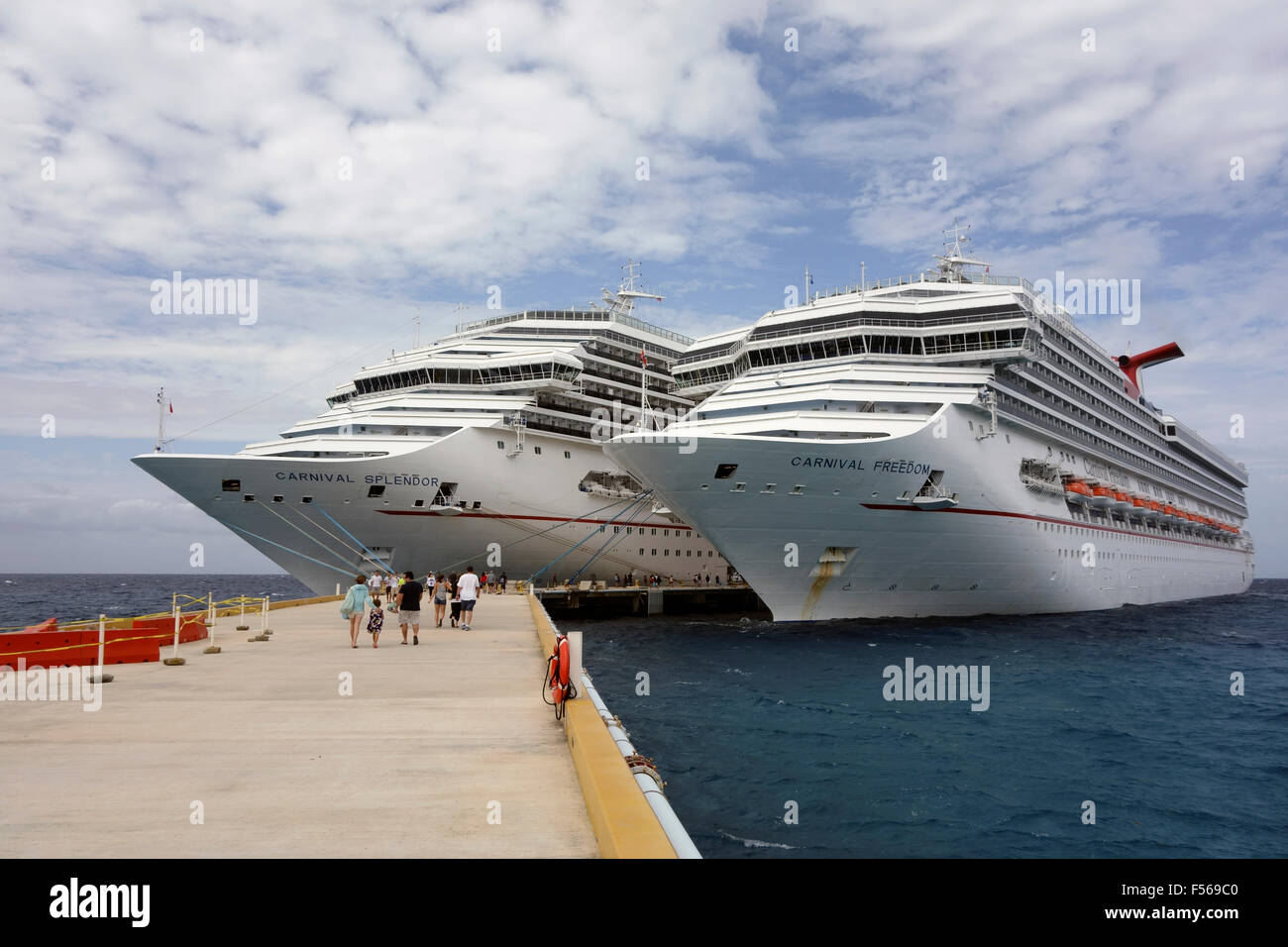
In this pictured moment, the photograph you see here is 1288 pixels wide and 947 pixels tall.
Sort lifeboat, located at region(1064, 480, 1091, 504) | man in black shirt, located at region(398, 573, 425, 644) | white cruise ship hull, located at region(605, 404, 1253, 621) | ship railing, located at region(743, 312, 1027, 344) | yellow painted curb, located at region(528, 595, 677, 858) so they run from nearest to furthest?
1. yellow painted curb, located at region(528, 595, 677, 858)
2. man in black shirt, located at region(398, 573, 425, 644)
3. white cruise ship hull, located at region(605, 404, 1253, 621)
4. ship railing, located at region(743, 312, 1027, 344)
5. lifeboat, located at region(1064, 480, 1091, 504)

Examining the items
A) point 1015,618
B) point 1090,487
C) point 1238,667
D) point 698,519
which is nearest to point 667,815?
point 698,519

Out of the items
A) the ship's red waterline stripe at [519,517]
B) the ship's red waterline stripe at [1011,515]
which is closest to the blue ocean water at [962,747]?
the ship's red waterline stripe at [1011,515]

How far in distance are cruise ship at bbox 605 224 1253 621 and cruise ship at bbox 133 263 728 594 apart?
5980mm

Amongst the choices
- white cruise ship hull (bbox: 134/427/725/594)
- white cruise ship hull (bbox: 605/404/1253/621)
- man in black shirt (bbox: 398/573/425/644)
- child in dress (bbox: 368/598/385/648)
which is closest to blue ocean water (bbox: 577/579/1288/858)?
white cruise ship hull (bbox: 605/404/1253/621)

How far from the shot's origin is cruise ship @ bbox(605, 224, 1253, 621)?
27.1 meters

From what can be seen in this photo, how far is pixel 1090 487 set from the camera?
37.6 metres

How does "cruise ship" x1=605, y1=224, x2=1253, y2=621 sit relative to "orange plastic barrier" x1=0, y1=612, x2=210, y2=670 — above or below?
above

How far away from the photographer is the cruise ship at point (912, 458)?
Result: 27062 millimetres

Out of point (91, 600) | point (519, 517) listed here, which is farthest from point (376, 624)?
point (91, 600)

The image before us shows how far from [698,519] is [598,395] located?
62.2 feet

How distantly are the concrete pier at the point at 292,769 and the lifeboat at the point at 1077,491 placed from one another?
31.2m

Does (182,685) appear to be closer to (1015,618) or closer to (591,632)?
(591,632)

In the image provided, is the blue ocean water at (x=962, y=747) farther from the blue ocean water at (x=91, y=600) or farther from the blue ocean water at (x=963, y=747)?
the blue ocean water at (x=91, y=600)

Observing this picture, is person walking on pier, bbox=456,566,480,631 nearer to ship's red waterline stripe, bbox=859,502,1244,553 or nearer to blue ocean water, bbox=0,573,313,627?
ship's red waterline stripe, bbox=859,502,1244,553
